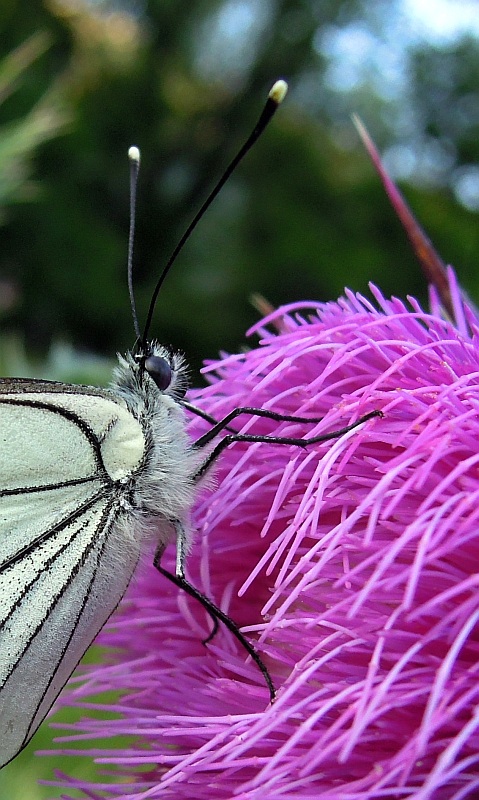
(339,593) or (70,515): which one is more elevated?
(70,515)

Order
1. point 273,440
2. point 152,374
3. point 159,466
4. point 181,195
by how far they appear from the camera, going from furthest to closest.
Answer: point 181,195
point 152,374
point 159,466
point 273,440

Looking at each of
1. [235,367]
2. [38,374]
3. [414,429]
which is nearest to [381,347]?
[414,429]

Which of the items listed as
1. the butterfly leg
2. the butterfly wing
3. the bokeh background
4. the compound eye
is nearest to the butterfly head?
the compound eye

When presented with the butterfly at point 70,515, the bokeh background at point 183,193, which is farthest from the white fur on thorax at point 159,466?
the bokeh background at point 183,193

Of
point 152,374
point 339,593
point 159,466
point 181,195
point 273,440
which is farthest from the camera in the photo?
point 181,195

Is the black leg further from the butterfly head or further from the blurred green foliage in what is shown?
the blurred green foliage

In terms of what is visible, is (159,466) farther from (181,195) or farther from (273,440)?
(181,195)

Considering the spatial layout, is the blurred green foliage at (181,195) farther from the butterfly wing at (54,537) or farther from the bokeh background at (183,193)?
the butterfly wing at (54,537)

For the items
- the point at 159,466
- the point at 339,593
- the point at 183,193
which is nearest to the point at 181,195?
the point at 183,193
